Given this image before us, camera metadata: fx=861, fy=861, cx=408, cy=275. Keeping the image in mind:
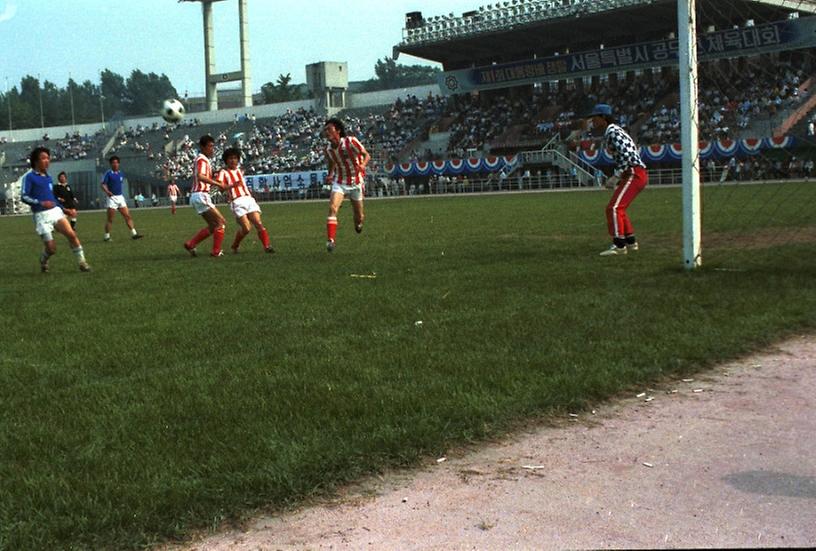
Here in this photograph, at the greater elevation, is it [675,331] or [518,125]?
[518,125]

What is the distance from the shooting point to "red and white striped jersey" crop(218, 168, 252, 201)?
14.3 m

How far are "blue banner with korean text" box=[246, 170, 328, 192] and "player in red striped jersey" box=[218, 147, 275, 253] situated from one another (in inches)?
1792

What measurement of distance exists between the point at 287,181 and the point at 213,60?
2326cm

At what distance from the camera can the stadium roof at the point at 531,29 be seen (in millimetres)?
52438

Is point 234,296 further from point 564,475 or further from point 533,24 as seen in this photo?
point 533,24

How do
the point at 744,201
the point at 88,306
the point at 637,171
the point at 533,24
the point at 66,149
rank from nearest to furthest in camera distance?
the point at 88,306 < the point at 637,171 < the point at 744,201 < the point at 533,24 < the point at 66,149

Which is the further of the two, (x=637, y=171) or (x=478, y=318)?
(x=637, y=171)

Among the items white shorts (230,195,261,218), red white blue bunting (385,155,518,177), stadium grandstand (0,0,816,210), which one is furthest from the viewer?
red white blue bunting (385,155,518,177)

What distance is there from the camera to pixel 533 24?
5534cm

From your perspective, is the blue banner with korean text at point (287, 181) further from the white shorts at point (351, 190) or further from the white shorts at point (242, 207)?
the white shorts at point (351, 190)

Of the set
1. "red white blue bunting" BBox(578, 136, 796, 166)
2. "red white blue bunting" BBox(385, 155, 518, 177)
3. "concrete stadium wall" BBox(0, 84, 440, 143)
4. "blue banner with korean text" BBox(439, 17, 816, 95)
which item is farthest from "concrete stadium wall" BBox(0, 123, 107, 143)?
"red white blue bunting" BBox(578, 136, 796, 166)

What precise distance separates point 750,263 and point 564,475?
6903 millimetres

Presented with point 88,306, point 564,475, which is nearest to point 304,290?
point 88,306

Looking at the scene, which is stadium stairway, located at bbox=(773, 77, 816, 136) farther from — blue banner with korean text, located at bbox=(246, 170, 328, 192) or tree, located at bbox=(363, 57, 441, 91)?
tree, located at bbox=(363, 57, 441, 91)
